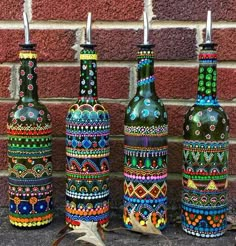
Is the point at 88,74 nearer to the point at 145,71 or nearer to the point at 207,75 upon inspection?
the point at 145,71

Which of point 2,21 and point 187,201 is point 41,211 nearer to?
point 187,201

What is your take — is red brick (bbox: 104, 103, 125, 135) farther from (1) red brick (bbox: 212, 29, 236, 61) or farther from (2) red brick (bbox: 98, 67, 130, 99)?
(1) red brick (bbox: 212, 29, 236, 61)

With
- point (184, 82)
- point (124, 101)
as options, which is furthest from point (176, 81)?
point (124, 101)

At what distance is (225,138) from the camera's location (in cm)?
81

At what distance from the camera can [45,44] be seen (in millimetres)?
958

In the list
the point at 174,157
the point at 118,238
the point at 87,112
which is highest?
the point at 87,112

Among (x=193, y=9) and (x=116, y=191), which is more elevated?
(x=193, y=9)

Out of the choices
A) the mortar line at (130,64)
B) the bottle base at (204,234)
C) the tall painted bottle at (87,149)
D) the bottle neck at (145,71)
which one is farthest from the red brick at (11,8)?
the bottle base at (204,234)

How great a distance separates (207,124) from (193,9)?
0.28 m

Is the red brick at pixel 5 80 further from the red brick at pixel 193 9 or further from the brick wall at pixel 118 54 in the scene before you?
the red brick at pixel 193 9

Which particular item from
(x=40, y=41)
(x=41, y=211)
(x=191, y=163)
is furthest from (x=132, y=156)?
(x=40, y=41)

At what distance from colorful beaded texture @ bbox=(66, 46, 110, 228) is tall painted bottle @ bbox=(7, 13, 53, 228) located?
5 centimetres


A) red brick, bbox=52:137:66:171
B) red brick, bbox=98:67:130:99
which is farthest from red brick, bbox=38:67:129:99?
red brick, bbox=52:137:66:171

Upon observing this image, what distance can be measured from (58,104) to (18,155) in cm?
18
